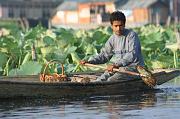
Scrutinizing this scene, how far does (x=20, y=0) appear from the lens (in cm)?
6131

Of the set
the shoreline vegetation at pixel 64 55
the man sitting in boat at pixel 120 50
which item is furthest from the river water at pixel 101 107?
the shoreline vegetation at pixel 64 55

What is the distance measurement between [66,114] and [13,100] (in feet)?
4.40

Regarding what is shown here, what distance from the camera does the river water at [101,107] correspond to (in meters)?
7.54

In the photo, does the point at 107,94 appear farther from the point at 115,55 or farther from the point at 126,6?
the point at 126,6

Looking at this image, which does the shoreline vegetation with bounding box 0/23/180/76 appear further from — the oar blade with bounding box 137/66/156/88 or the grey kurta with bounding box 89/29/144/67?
the oar blade with bounding box 137/66/156/88

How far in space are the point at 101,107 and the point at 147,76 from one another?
1.31m

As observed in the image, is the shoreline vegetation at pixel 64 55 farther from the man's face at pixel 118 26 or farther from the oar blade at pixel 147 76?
the oar blade at pixel 147 76

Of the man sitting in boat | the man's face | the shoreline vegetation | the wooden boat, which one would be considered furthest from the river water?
the shoreline vegetation

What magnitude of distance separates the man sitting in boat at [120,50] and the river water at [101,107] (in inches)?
15.0

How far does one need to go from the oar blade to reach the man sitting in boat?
0.16 metres

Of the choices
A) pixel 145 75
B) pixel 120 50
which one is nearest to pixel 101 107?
pixel 145 75

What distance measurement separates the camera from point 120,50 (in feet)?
31.1

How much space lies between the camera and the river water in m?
7.54

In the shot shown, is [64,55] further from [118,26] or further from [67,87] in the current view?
[67,87]
